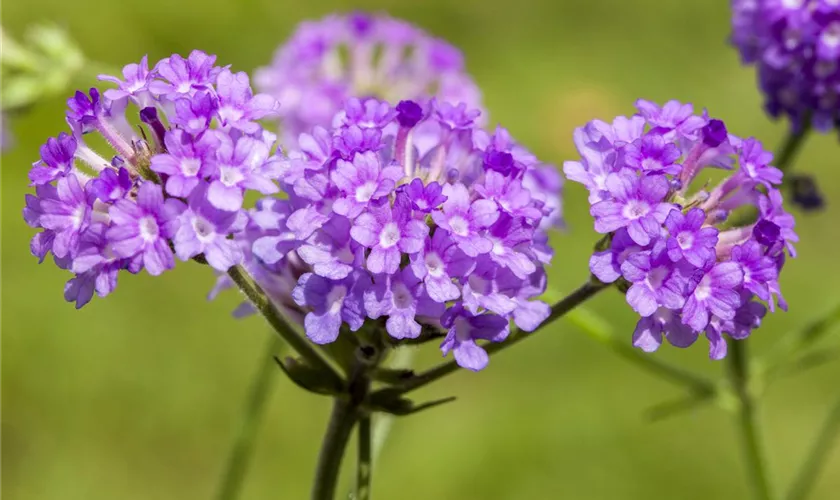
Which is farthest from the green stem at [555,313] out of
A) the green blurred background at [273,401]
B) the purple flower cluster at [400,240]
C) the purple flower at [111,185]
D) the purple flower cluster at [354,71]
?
the green blurred background at [273,401]

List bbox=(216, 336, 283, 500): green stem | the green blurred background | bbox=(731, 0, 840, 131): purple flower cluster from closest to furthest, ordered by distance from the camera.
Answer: bbox=(731, 0, 840, 131): purple flower cluster
bbox=(216, 336, 283, 500): green stem
the green blurred background

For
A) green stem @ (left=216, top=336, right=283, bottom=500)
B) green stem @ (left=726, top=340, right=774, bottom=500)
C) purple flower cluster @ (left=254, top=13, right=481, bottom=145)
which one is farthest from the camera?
purple flower cluster @ (left=254, top=13, right=481, bottom=145)

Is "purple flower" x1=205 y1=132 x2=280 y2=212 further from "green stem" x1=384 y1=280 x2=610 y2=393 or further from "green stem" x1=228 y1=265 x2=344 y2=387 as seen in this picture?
"green stem" x1=384 y1=280 x2=610 y2=393

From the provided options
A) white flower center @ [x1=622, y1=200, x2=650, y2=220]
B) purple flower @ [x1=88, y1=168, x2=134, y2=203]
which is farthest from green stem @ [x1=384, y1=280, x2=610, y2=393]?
purple flower @ [x1=88, y1=168, x2=134, y2=203]

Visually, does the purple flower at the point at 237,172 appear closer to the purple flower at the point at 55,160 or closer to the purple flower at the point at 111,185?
the purple flower at the point at 111,185

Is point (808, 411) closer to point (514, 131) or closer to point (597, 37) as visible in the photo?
point (514, 131)

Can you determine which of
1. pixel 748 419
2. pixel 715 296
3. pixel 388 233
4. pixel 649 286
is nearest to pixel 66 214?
pixel 388 233
